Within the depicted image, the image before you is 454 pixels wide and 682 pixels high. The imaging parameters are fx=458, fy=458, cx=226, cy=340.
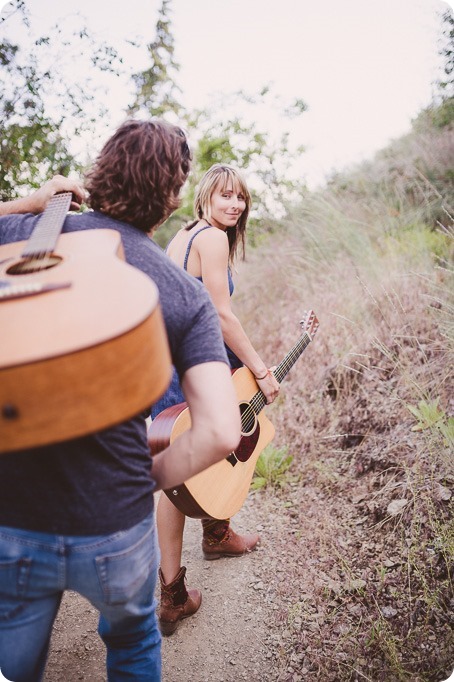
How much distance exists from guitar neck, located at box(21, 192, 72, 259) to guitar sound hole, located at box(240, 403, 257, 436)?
145 cm

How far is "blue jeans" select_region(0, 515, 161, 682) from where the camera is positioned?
106 cm

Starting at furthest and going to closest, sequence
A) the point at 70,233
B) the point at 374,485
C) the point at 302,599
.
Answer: the point at 374,485
the point at 302,599
the point at 70,233

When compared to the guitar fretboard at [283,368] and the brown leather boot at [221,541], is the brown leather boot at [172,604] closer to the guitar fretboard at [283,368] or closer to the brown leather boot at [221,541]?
the brown leather boot at [221,541]

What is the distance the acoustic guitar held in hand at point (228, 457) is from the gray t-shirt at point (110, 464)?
0.57 metres

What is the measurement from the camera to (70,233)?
1.16 m

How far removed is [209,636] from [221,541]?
1.75 ft

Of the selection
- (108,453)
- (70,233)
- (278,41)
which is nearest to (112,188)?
(70,233)

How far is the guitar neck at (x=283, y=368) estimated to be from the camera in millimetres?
2562

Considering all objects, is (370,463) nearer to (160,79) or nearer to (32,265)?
(32,265)

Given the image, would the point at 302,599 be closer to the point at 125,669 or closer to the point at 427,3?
the point at 125,669

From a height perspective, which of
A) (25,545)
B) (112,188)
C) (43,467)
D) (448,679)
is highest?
(112,188)

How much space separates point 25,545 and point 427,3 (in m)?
4.92

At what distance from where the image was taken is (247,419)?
2.48m

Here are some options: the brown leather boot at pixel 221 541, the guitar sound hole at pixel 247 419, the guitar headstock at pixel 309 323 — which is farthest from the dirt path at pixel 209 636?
the guitar headstock at pixel 309 323
